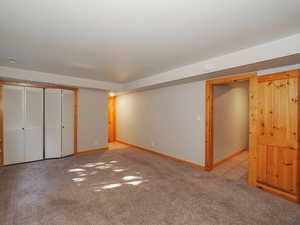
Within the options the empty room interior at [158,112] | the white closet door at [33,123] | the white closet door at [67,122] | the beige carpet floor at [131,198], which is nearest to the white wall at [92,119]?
the empty room interior at [158,112]

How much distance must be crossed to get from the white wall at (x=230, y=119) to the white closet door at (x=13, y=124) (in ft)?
15.6

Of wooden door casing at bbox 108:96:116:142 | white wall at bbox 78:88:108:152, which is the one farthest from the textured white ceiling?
wooden door casing at bbox 108:96:116:142

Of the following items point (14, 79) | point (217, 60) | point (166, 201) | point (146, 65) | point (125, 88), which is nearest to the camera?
point (166, 201)

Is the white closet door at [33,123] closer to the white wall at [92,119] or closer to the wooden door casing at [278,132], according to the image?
the white wall at [92,119]

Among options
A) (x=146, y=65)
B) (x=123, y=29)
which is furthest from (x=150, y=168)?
(x=123, y=29)

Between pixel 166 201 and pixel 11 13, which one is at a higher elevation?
pixel 11 13

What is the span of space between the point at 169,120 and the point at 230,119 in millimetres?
1720

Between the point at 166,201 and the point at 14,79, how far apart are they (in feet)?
13.2

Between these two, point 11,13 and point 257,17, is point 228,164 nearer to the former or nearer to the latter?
point 257,17

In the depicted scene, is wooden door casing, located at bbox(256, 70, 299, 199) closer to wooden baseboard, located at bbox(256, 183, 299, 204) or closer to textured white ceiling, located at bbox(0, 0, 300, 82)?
wooden baseboard, located at bbox(256, 183, 299, 204)

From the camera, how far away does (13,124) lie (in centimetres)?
359

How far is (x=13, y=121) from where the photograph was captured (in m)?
3.59

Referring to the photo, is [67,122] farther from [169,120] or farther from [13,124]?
[169,120]

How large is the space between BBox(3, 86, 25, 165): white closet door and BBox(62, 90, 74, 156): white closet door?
883 millimetres
